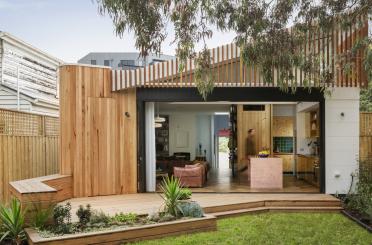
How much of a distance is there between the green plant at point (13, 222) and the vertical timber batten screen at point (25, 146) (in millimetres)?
2593

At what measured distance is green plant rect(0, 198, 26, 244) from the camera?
6547 millimetres

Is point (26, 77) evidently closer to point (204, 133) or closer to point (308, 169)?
point (204, 133)

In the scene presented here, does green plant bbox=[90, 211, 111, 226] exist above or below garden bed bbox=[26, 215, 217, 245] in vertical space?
above

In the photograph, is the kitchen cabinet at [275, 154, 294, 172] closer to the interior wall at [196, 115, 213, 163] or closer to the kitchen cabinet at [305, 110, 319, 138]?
the kitchen cabinet at [305, 110, 319, 138]

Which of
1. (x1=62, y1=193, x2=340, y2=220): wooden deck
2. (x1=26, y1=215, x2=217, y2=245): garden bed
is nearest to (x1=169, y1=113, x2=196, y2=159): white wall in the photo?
(x1=62, y1=193, x2=340, y2=220): wooden deck

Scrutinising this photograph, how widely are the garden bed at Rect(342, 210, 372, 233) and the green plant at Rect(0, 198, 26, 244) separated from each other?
627 cm

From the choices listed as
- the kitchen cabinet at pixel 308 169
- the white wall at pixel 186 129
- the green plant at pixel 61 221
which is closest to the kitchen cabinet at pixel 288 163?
the kitchen cabinet at pixel 308 169

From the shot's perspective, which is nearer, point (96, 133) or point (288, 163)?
point (96, 133)

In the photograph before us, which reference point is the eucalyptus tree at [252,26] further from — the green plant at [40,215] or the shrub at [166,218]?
the green plant at [40,215]

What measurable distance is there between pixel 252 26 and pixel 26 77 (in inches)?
430

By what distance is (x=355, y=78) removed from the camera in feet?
34.6

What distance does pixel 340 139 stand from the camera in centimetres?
1116

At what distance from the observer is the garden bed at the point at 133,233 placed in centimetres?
630

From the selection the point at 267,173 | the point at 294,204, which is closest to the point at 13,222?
the point at 294,204
